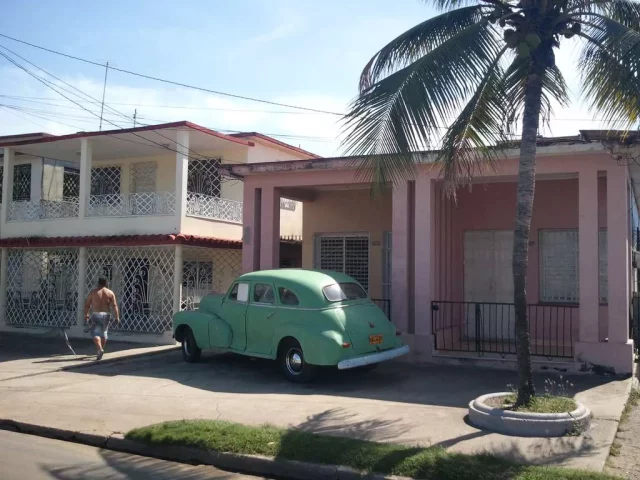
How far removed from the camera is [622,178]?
11.3 m

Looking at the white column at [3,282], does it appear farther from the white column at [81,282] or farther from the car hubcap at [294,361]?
the car hubcap at [294,361]

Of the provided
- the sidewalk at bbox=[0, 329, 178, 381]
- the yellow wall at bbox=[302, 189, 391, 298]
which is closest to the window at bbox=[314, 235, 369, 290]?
the yellow wall at bbox=[302, 189, 391, 298]

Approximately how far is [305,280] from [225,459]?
4.92 metres

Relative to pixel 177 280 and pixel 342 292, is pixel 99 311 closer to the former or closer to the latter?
pixel 177 280

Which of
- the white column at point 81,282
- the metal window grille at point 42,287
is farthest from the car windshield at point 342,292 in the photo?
the metal window grille at point 42,287

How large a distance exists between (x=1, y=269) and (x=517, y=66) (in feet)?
55.5

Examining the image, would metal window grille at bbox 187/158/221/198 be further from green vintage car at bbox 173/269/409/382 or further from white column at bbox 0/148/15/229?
green vintage car at bbox 173/269/409/382

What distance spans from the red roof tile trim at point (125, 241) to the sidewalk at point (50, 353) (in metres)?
2.47

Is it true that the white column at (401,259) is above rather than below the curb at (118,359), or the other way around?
above

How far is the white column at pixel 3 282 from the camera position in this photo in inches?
781

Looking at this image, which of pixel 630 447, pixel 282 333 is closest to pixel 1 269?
pixel 282 333

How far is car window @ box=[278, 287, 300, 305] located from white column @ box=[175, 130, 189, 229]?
19.1 feet

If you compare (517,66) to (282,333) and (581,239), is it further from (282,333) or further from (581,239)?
(282,333)

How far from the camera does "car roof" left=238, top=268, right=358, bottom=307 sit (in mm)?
11195
